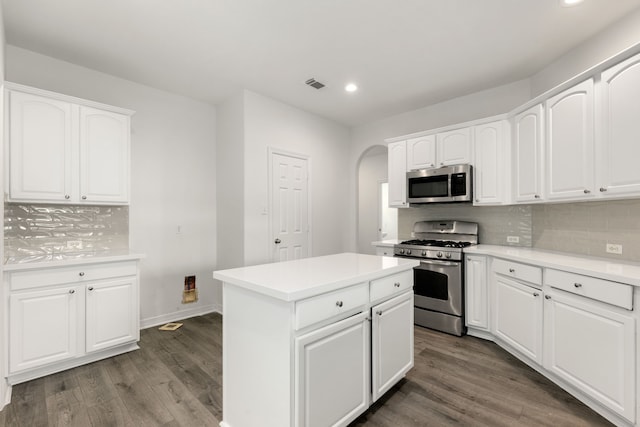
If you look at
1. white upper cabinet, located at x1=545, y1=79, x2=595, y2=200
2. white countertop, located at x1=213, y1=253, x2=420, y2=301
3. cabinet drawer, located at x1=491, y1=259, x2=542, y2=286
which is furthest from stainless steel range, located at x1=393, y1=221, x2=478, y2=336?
white countertop, located at x1=213, y1=253, x2=420, y2=301

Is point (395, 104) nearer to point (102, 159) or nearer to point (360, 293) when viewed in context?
point (360, 293)

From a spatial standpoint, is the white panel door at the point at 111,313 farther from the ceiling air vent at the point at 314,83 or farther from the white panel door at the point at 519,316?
the white panel door at the point at 519,316

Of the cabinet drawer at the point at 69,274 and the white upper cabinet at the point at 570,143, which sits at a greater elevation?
the white upper cabinet at the point at 570,143

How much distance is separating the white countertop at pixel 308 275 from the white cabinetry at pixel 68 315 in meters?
1.53

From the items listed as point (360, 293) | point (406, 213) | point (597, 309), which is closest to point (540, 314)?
point (597, 309)

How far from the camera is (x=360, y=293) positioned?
1.79 m

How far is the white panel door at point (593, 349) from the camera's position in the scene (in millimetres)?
1721

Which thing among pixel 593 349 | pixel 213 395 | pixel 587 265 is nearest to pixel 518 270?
pixel 587 265

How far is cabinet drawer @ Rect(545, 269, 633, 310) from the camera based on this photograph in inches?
68.5

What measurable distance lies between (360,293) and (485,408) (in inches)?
47.4

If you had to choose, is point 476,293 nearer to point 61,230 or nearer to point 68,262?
point 68,262

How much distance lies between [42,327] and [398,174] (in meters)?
3.97

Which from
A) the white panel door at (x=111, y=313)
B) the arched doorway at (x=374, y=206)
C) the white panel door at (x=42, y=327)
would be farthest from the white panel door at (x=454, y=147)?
the white panel door at (x=42, y=327)

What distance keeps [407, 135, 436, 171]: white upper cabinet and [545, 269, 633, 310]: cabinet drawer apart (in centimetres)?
187
